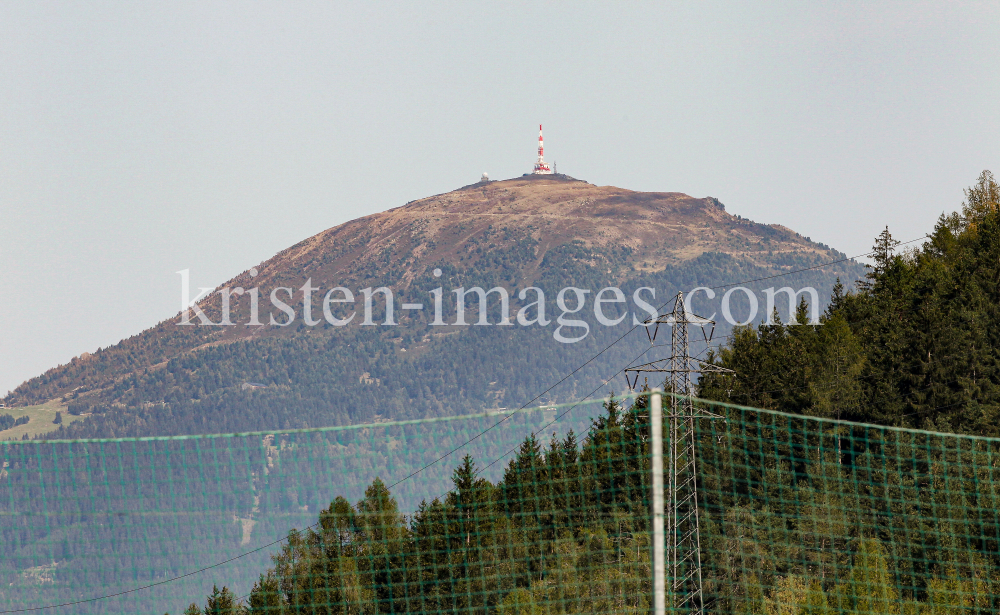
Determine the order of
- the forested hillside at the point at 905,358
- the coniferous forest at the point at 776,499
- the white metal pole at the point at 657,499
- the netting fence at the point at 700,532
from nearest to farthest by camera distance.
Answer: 1. the white metal pole at the point at 657,499
2. the netting fence at the point at 700,532
3. the coniferous forest at the point at 776,499
4. the forested hillside at the point at 905,358

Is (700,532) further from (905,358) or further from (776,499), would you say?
(905,358)

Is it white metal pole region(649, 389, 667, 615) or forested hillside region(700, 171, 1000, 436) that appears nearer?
white metal pole region(649, 389, 667, 615)

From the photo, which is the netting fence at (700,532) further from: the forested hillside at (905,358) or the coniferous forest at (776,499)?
the forested hillside at (905,358)

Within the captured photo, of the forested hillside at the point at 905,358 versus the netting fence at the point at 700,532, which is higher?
the forested hillside at the point at 905,358

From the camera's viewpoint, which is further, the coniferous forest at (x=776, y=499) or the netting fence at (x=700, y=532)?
the coniferous forest at (x=776, y=499)

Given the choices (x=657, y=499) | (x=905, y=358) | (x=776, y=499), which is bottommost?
(x=776, y=499)

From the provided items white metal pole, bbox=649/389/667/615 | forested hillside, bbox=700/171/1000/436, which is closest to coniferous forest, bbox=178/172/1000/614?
forested hillside, bbox=700/171/1000/436

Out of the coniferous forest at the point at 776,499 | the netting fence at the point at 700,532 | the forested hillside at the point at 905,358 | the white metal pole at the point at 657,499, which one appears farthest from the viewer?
the forested hillside at the point at 905,358

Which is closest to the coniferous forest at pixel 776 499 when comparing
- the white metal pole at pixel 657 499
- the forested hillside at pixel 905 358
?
the forested hillside at pixel 905 358

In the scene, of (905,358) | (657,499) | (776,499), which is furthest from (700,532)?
(657,499)

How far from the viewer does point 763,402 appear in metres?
47.1

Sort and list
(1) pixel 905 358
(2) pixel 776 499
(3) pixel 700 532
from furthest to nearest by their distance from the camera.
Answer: (1) pixel 905 358
(3) pixel 700 532
(2) pixel 776 499

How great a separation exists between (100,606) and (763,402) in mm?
131172

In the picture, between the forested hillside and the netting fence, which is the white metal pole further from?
the forested hillside
